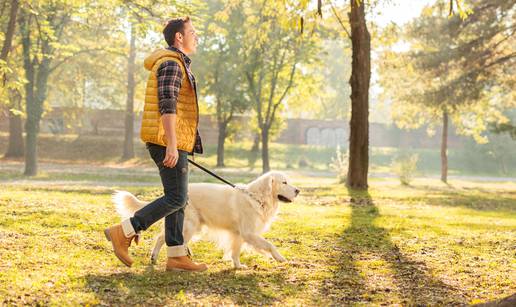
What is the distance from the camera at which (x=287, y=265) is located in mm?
7004

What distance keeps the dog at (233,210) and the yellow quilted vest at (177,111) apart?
3.11 ft

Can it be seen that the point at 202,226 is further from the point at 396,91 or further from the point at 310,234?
the point at 396,91

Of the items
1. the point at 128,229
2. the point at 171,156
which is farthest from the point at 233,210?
the point at 171,156

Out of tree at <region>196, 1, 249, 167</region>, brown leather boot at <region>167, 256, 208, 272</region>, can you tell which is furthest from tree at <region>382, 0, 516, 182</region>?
brown leather boot at <region>167, 256, 208, 272</region>

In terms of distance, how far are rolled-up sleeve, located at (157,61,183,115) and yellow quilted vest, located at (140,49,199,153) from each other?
0.22 feet

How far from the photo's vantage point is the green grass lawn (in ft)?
17.6

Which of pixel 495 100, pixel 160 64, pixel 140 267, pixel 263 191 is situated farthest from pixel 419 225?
pixel 495 100

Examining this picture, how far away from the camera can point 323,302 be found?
17.5 feet

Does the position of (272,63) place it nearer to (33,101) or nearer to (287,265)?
(33,101)

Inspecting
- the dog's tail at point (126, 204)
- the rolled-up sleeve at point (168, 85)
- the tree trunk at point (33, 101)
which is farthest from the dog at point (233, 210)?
the tree trunk at point (33, 101)

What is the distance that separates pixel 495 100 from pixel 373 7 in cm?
2774

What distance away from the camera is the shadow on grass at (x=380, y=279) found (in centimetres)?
548

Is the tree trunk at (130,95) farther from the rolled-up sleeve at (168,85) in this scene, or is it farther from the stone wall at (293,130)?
the rolled-up sleeve at (168,85)

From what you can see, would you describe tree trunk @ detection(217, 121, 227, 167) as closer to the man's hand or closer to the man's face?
the man's face
